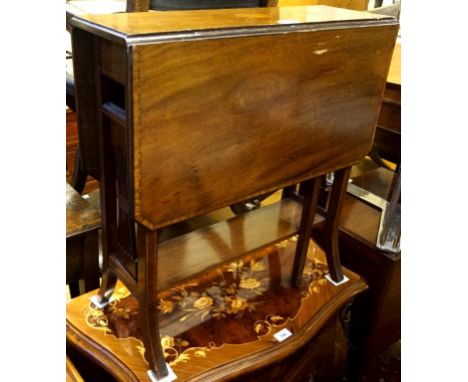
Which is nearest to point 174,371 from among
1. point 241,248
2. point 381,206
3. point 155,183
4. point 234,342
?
point 234,342

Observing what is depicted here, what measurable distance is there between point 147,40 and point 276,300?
755 millimetres

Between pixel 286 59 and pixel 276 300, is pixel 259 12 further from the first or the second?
pixel 276 300

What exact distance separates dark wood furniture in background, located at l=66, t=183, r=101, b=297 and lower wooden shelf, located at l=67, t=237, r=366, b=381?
0.12 metres

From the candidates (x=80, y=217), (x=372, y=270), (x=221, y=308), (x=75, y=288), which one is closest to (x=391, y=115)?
(x=372, y=270)

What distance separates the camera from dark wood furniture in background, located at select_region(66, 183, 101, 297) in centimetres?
115

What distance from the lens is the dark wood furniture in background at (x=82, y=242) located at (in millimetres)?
1147

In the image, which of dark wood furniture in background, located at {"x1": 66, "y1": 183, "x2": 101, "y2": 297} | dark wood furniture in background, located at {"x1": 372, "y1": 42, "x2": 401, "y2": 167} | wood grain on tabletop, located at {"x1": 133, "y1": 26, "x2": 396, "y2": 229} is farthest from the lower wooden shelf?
dark wood furniture in background, located at {"x1": 372, "y1": 42, "x2": 401, "y2": 167}

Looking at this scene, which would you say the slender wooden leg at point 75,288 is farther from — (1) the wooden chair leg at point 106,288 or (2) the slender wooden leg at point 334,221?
(2) the slender wooden leg at point 334,221

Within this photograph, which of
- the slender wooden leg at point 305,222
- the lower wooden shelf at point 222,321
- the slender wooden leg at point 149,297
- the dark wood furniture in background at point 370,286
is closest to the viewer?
the slender wooden leg at point 149,297

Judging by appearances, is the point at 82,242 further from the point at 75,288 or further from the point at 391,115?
the point at 391,115

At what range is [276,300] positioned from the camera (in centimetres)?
116

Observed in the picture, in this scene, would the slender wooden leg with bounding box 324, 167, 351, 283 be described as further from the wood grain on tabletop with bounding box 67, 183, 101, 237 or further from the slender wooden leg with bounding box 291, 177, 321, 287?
the wood grain on tabletop with bounding box 67, 183, 101, 237

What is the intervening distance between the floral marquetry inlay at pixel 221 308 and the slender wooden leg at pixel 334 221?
5 centimetres

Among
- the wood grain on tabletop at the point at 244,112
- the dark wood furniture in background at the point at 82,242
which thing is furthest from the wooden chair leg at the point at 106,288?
the wood grain on tabletop at the point at 244,112
